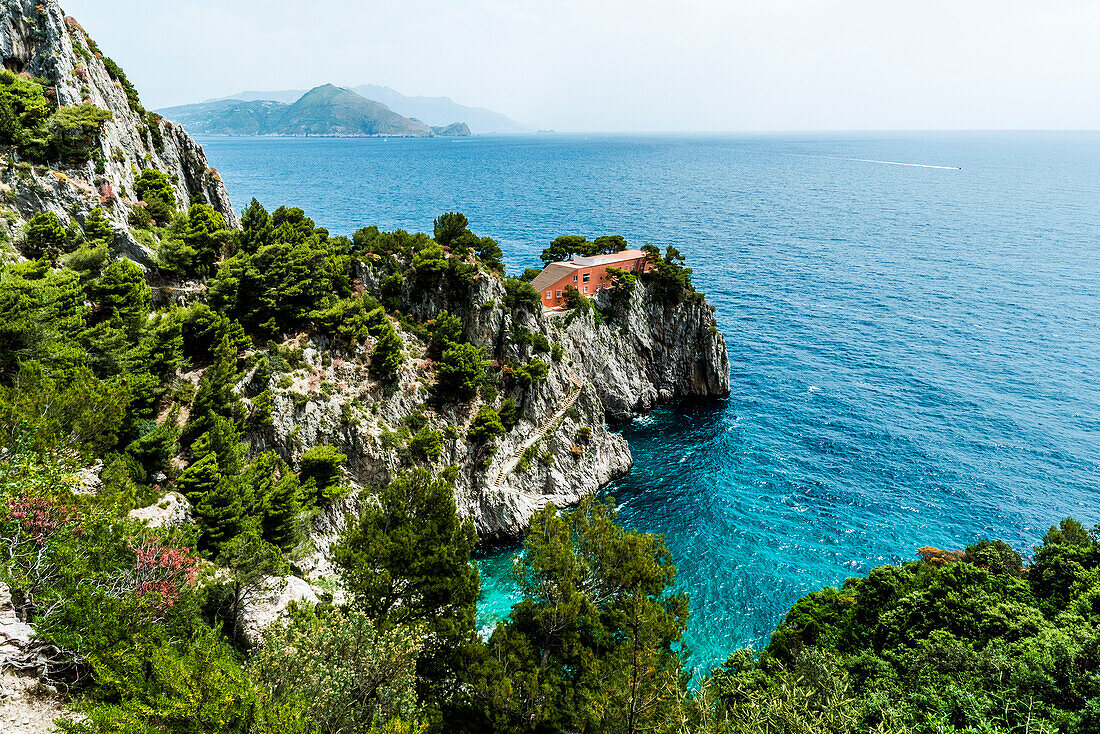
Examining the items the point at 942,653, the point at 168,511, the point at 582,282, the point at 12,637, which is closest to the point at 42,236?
the point at 168,511

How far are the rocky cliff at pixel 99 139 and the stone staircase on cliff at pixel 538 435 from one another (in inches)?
1377

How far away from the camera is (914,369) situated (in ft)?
231

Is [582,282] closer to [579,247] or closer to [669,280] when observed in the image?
[579,247]

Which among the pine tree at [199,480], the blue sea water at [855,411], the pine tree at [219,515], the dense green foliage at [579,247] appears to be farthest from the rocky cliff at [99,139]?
the dense green foliage at [579,247]

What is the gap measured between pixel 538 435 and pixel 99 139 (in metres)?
47.4

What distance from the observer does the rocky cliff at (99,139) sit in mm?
41188

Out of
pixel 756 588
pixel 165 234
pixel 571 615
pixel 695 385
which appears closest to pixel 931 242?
pixel 695 385

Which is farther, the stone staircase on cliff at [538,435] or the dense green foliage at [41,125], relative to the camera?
the stone staircase on cliff at [538,435]

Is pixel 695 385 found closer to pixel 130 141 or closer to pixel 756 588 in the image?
pixel 756 588

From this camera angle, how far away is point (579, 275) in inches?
2731

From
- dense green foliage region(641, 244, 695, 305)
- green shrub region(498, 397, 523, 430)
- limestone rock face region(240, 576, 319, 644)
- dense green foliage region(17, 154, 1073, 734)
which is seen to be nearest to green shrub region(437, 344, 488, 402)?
dense green foliage region(17, 154, 1073, 734)

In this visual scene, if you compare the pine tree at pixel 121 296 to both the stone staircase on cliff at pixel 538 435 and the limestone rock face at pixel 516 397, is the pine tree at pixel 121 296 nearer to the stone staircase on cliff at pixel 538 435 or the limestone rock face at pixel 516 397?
the limestone rock face at pixel 516 397

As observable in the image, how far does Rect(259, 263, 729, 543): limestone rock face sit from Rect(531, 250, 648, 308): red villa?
4.32 m

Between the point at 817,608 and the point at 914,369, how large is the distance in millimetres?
49707
